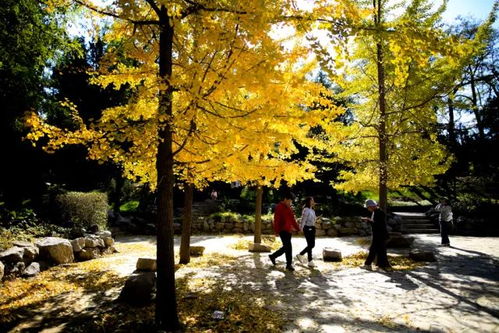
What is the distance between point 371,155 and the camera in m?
8.87

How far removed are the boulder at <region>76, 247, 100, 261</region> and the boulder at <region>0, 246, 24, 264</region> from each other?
189cm

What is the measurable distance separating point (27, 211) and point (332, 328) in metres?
8.77

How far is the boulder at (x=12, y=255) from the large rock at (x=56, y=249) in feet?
2.92

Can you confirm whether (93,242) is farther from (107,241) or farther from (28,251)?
(28,251)

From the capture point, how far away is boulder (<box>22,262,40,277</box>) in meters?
6.57

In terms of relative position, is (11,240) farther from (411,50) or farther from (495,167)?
(495,167)

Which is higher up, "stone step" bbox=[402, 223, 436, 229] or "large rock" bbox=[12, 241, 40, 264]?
"large rock" bbox=[12, 241, 40, 264]

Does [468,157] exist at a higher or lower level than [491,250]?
higher

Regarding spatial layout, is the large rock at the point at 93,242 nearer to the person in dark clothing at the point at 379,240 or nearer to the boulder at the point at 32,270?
the boulder at the point at 32,270

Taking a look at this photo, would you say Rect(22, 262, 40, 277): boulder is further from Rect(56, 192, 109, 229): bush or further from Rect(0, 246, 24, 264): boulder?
Rect(56, 192, 109, 229): bush

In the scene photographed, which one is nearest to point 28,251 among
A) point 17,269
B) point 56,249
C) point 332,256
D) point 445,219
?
point 17,269

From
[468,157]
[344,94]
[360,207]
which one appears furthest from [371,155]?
[468,157]

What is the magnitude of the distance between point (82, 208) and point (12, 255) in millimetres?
4350

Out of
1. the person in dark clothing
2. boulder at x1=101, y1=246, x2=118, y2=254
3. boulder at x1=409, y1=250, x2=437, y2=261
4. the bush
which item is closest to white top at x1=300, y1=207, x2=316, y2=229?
the person in dark clothing
